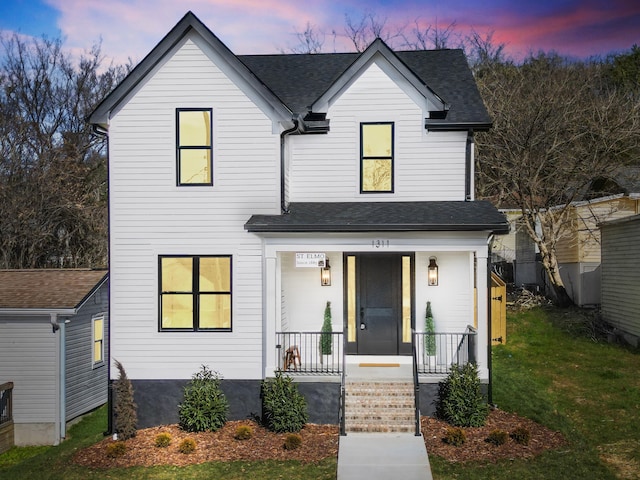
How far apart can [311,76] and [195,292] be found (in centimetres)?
701

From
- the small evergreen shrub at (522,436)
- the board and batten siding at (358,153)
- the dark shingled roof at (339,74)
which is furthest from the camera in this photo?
the dark shingled roof at (339,74)

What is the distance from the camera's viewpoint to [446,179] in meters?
14.3

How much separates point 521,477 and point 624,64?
33.0 meters

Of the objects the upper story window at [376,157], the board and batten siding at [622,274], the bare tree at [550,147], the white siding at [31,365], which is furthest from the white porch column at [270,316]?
the bare tree at [550,147]


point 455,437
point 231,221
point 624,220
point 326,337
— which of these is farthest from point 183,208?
point 624,220

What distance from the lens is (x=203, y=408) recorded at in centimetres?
1242

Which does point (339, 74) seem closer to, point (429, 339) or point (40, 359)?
point (429, 339)

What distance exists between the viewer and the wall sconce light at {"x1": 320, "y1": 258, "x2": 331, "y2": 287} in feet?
48.6

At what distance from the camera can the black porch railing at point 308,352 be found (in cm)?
1330

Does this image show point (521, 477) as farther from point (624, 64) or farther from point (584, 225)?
point (624, 64)

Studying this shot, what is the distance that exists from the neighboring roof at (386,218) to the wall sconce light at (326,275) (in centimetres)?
157

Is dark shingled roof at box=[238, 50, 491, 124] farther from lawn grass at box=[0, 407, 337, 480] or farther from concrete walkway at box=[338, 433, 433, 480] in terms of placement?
lawn grass at box=[0, 407, 337, 480]

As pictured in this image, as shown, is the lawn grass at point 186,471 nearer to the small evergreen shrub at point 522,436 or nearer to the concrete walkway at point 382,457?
the concrete walkway at point 382,457

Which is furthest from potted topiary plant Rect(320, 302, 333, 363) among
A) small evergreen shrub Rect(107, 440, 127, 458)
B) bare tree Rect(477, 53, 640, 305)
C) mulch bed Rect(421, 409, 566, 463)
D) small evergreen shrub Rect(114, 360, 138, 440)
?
bare tree Rect(477, 53, 640, 305)
